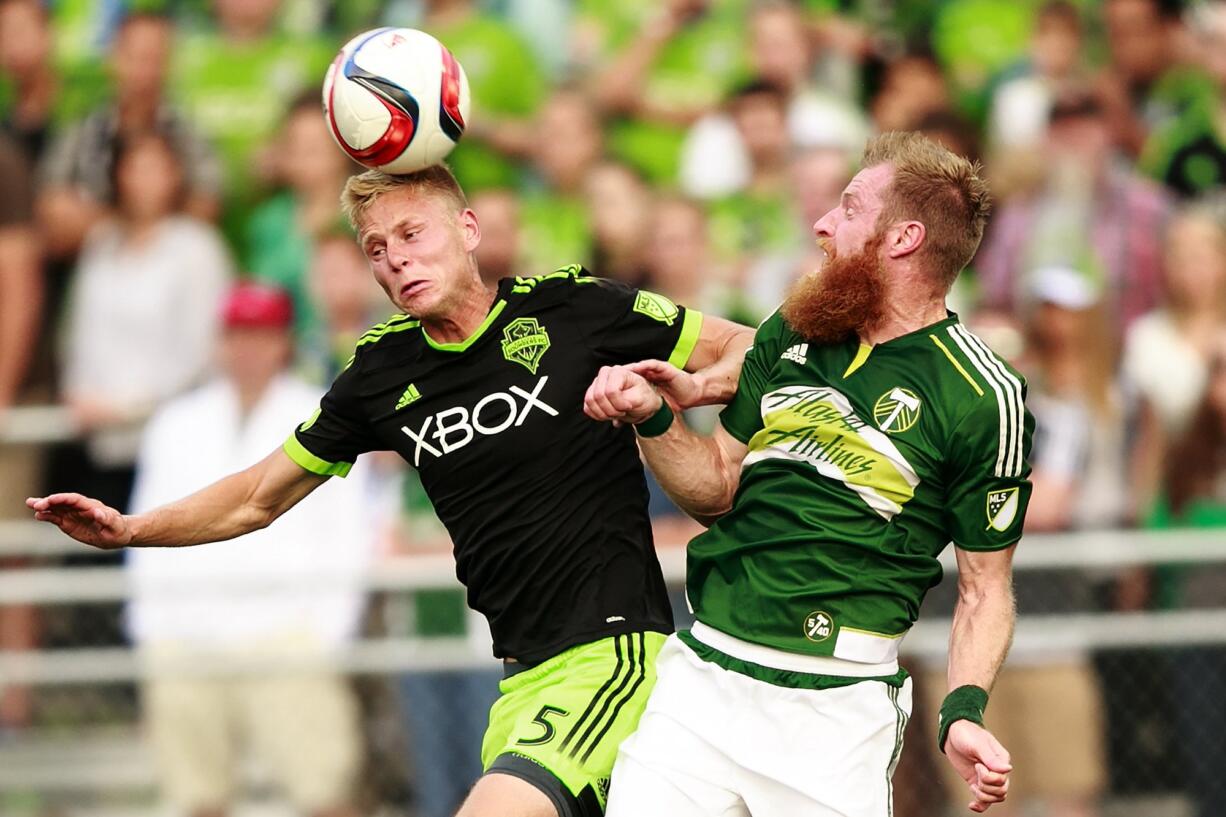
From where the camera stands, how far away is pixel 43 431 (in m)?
9.50

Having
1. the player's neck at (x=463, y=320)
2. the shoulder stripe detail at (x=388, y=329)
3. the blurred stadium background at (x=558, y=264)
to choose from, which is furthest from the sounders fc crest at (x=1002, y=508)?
the blurred stadium background at (x=558, y=264)

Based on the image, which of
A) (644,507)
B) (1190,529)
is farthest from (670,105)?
(644,507)

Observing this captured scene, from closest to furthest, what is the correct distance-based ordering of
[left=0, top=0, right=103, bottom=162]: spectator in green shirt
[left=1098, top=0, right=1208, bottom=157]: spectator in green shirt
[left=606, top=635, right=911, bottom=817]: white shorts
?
1. [left=606, top=635, right=911, bottom=817]: white shorts
2. [left=1098, top=0, right=1208, bottom=157]: spectator in green shirt
3. [left=0, top=0, right=103, bottom=162]: spectator in green shirt

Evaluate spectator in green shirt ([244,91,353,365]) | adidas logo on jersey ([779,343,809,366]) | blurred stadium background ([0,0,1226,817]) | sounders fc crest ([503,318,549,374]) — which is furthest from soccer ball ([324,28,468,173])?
spectator in green shirt ([244,91,353,365])

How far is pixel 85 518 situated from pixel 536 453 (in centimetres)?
124

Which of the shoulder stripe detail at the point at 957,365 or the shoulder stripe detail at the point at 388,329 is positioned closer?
the shoulder stripe detail at the point at 957,365

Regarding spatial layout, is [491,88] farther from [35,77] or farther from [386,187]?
[386,187]

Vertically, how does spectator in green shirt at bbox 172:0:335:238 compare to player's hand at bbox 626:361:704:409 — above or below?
above

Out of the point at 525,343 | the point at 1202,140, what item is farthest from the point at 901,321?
the point at 1202,140

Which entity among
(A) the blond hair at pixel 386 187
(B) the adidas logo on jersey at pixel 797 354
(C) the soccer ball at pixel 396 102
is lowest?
(B) the adidas logo on jersey at pixel 797 354

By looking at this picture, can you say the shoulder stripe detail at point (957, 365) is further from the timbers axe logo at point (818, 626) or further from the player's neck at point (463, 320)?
the player's neck at point (463, 320)

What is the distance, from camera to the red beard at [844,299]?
16.3 feet

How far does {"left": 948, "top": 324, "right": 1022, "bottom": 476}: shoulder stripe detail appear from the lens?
190 inches

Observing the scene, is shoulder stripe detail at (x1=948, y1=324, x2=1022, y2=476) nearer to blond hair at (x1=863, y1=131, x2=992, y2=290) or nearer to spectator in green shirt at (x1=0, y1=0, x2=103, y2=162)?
blond hair at (x1=863, y1=131, x2=992, y2=290)
